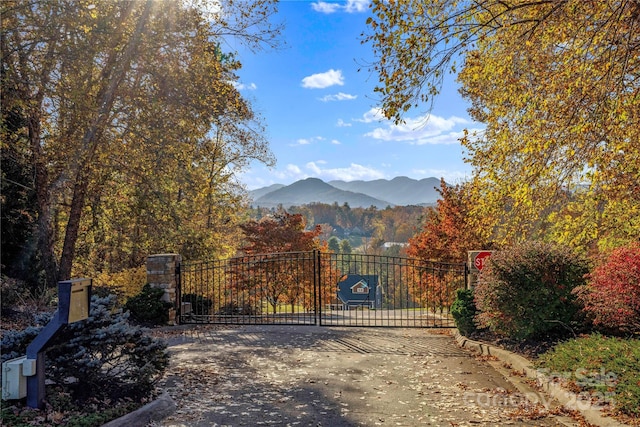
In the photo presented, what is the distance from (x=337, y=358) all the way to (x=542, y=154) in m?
4.52

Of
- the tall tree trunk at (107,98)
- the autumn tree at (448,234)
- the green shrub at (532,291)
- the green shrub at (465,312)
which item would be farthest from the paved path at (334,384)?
the autumn tree at (448,234)

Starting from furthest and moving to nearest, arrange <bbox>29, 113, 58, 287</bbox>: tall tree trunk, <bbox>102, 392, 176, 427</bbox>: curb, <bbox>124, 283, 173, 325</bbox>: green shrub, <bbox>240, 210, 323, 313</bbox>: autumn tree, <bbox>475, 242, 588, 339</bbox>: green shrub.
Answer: <bbox>240, 210, 323, 313</bbox>: autumn tree
<bbox>29, 113, 58, 287</bbox>: tall tree trunk
<bbox>124, 283, 173, 325</bbox>: green shrub
<bbox>475, 242, 588, 339</bbox>: green shrub
<bbox>102, 392, 176, 427</bbox>: curb

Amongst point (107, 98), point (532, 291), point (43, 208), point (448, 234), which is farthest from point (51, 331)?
point (448, 234)

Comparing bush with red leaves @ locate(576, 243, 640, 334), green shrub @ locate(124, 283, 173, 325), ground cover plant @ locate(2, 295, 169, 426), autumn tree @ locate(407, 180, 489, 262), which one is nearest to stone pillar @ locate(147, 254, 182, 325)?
green shrub @ locate(124, 283, 173, 325)

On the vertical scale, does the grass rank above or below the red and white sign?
below

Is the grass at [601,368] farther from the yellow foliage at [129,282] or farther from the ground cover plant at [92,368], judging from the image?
the yellow foliage at [129,282]

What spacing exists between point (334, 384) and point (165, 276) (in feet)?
17.8

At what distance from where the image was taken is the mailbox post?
3521mm

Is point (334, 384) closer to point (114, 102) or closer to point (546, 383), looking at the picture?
point (546, 383)

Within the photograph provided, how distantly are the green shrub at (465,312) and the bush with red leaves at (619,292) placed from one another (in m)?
2.23

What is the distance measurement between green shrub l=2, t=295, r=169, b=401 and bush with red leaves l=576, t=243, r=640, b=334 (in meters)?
5.33

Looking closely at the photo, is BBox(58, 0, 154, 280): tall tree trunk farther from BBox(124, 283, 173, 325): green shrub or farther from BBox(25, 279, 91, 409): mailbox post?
BBox(25, 279, 91, 409): mailbox post

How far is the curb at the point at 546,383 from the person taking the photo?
3793 mm

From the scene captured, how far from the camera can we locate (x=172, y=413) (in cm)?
410
